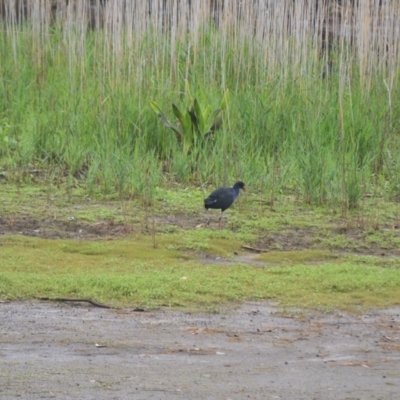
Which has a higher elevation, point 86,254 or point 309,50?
point 309,50

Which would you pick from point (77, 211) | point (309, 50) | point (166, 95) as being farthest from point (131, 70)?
point (77, 211)

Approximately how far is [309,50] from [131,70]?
207 centimetres

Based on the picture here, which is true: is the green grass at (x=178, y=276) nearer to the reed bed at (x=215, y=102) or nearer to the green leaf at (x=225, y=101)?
the reed bed at (x=215, y=102)

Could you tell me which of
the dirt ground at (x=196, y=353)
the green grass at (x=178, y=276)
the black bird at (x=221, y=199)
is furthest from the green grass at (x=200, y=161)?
the dirt ground at (x=196, y=353)

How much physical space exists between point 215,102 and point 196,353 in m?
6.12

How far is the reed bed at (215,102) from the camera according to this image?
1025 centimetres

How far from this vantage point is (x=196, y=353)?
216 inches

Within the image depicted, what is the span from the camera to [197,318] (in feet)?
20.6

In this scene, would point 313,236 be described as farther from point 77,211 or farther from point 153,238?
point 77,211

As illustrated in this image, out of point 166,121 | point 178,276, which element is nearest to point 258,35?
point 166,121

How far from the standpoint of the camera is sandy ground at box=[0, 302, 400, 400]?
4879mm

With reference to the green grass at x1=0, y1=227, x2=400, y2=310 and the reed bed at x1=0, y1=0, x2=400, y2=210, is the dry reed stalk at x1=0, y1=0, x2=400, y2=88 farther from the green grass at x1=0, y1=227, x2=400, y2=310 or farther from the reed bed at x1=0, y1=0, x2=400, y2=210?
the green grass at x1=0, y1=227, x2=400, y2=310

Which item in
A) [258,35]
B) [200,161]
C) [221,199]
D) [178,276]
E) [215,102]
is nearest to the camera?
[178,276]

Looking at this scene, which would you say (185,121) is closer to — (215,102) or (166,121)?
(166,121)
